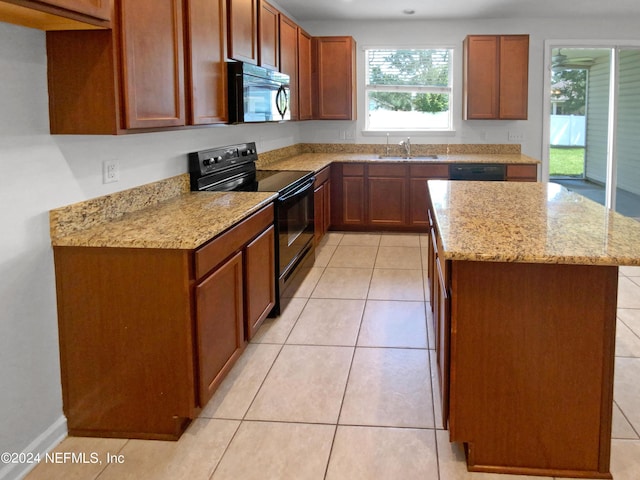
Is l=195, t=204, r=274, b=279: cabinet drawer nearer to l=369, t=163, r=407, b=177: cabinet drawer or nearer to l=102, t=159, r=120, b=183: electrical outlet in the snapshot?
l=102, t=159, r=120, b=183: electrical outlet

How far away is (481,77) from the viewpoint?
20.3 ft

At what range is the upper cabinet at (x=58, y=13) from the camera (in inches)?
66.7

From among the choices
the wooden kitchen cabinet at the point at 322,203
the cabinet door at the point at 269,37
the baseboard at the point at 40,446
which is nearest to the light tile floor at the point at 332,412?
the baseboard at the point at 40,446

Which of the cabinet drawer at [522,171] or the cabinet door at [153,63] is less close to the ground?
the cabinet door at [153,63]

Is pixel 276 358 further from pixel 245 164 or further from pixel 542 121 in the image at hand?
pixel 542 121

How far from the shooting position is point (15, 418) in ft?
6.86

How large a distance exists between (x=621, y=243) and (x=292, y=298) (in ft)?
8.20

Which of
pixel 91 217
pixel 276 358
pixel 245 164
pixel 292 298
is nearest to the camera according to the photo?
pixel 91 217

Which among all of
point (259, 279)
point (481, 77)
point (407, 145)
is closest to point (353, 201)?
point (407, 145)

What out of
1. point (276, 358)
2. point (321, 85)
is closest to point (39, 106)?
point (276, 358)

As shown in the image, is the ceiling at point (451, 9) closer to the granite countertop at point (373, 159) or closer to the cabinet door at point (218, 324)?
the granite countertop at point (373, 159)

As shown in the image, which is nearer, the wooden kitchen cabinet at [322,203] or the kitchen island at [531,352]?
the kitchen island at [531,352]

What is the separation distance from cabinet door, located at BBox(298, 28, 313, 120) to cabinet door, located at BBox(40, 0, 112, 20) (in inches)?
142

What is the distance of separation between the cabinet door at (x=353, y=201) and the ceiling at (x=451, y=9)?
1.72 meters
